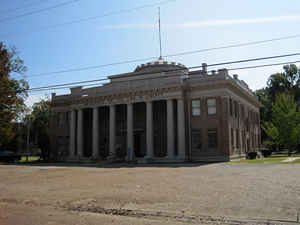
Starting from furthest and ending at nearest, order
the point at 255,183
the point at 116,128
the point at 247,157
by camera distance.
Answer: the point at 116,128, the point at 247,157, the point at 255,183

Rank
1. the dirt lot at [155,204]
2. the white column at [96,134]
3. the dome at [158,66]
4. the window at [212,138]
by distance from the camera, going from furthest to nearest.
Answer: the dome at [158,66] → the white column at [96,134] → the window at [212,138] → the dirt lot at [155,204]

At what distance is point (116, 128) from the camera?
3975 centimetres

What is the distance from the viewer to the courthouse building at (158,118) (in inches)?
1282

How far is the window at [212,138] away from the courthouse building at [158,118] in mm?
106

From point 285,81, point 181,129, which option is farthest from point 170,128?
point 285,81

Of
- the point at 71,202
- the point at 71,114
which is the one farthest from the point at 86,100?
the point at 71,202

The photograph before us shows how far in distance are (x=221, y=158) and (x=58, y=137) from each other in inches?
971

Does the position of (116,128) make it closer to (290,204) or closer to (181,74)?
(181,74)

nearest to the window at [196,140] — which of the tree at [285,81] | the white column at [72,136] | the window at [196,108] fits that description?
the window at [196,108]

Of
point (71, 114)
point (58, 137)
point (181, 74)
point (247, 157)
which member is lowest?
point (247, 157)

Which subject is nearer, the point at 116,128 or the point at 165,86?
the point at 165,86

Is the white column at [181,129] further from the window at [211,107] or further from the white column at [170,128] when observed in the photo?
the window at [211,107]

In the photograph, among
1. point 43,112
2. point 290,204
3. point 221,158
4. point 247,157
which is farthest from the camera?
point 43,112

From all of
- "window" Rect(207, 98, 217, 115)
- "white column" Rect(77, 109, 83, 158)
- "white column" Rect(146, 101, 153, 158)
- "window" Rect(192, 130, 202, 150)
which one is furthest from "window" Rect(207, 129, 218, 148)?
"white column" Rect(77, 109, 83, 158)
